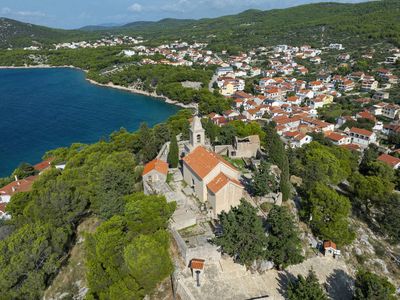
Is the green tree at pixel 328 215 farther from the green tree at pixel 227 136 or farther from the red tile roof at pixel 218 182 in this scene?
the green tree at pixel 227 136

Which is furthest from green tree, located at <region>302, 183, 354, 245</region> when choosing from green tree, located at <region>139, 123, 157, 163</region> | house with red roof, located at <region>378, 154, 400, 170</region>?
house with red roof, located at <region>378, 154, 400, 170</region>

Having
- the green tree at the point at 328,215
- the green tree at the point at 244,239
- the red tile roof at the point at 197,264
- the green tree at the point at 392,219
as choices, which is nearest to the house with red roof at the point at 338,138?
the green tree at the point at 392,219

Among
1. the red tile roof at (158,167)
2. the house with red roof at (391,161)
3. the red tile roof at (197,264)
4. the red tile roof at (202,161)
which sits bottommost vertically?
the house with red roof at (391,161)

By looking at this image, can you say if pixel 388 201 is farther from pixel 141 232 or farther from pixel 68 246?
pixel 68 246

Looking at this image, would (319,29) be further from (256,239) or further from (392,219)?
(256,239)

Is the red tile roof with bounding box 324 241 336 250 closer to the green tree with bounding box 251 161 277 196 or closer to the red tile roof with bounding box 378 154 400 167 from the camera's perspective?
the green tree with bounding box 251 161 277 196
